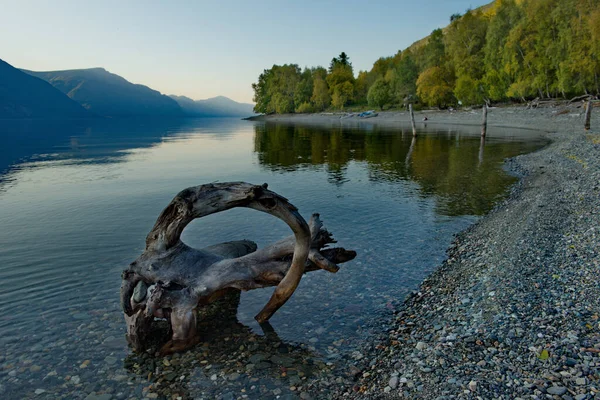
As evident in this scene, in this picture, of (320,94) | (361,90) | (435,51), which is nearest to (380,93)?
(435,51)

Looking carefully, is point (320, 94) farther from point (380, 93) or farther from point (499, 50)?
point (499, 50)

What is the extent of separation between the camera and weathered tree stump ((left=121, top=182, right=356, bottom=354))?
824 centimetres

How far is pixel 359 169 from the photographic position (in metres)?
34.6

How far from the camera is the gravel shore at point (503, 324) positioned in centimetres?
577

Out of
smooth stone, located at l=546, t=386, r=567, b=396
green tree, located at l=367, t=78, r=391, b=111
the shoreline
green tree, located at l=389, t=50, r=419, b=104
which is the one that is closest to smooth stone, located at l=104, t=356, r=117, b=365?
smooth stone, located at l=546, t=386, r=567, b=396

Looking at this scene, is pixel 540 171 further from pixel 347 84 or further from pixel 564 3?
pixel 347 84

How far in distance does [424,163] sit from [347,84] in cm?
12521

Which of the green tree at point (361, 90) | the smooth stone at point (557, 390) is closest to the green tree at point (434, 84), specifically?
the green tree at point (361, 90)

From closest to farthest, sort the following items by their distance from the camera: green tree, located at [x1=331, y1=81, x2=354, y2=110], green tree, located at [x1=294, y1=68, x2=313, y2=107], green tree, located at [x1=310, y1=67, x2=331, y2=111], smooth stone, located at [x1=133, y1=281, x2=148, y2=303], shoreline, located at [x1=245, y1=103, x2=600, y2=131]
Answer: smooth stone, located at [x1=133, y1=281, x2=148, y2=303] < shoreline, located at [x1=245, y1=103, x2=600, y2=131] < green tree, located at [x1=331, y1=81, x2=354, y2=110] < green tree, located at [x1=310, y1=67, x2=331, y2=111] < green tree, located at [x1=294, y1=68, x2=313, y2=107]

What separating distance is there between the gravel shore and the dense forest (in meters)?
69.0

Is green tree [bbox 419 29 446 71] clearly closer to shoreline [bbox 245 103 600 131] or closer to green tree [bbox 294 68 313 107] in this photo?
shoreline [bbox 245 103 600 131]

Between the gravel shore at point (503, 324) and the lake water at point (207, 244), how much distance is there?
32.5 inches

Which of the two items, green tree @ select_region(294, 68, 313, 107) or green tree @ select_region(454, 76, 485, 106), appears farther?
green tree @ select_region(294, 68, 313, 107)

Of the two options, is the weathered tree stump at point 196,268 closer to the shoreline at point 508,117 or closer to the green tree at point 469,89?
the shoreline at point 508,117
